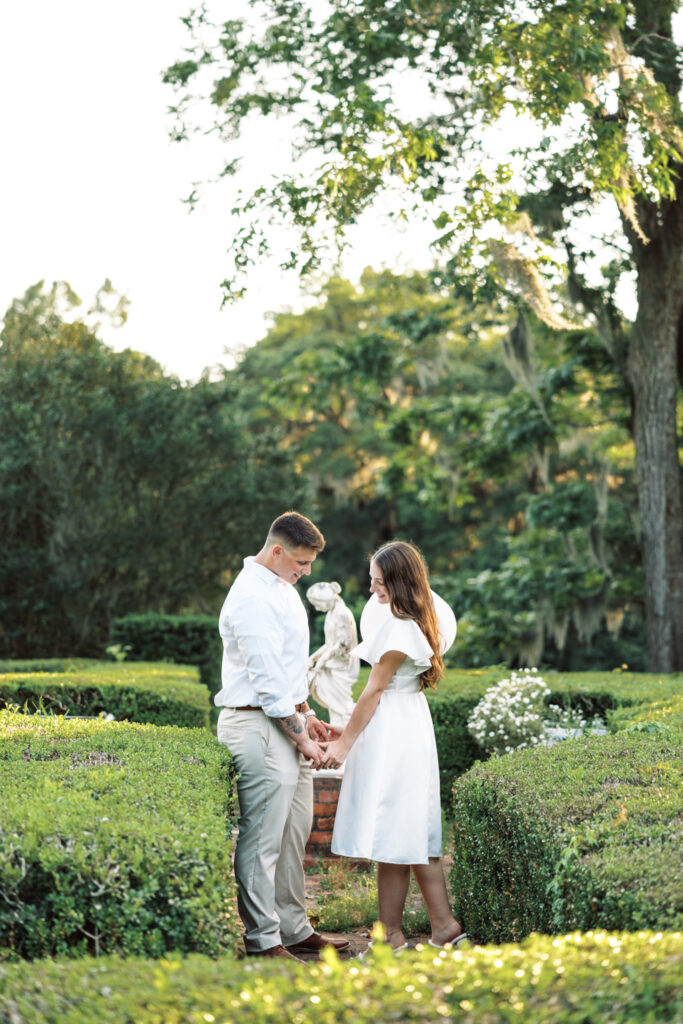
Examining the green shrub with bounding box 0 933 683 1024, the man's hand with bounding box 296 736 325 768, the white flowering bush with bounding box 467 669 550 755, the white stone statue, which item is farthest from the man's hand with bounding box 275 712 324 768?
the white flowering bush with bounding box 467 669 550 755

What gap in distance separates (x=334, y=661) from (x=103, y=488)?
11330 mm

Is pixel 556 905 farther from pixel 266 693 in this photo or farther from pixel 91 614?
pixel 91 614

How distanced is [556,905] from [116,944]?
1.51 metres

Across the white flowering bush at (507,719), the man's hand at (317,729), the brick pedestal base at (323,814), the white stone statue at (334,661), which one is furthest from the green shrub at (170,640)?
the man's hand at (317,729)

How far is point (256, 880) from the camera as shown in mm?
4230

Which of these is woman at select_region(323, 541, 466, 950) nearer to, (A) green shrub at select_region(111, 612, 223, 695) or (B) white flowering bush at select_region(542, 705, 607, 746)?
(B) white flowering bush at select_region(542, 705, 607, 746)

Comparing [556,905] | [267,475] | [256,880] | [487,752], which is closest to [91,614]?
[267,475]

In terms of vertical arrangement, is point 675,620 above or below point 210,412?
below

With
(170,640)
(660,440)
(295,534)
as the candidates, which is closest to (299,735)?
(295,534)

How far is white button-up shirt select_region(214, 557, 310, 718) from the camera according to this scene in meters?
4.24

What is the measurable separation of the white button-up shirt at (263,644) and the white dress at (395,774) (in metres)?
0.37

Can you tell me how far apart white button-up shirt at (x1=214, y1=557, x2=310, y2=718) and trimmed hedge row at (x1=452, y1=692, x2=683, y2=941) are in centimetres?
104

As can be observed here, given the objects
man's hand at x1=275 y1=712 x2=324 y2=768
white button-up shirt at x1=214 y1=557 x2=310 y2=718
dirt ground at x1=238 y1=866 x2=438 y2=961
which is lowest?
dirt ground at x1=238 y1=866 x2=438 y2=961

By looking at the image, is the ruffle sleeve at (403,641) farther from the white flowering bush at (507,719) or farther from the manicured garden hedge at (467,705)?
the manicured garden hedge at (467,705)
